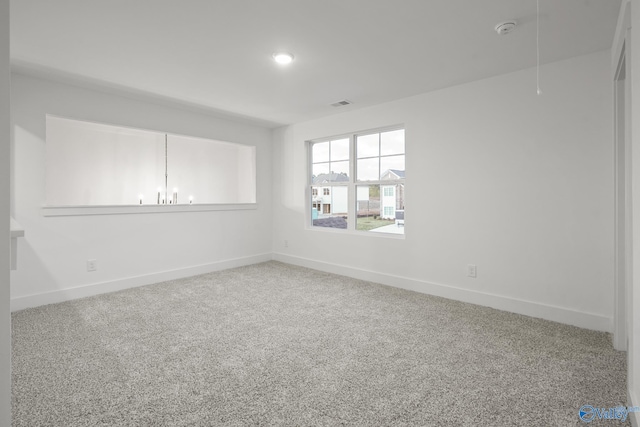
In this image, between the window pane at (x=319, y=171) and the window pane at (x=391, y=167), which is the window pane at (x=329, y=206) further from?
the window pane at (x=391, y=167)

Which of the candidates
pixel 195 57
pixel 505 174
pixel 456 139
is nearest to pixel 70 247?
pixel 195 57

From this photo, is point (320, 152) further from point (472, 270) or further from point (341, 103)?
point (472, 270)

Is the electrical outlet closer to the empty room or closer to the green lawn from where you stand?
the empty room

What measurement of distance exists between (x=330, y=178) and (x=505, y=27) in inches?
119

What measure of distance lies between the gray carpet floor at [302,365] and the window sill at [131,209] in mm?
960

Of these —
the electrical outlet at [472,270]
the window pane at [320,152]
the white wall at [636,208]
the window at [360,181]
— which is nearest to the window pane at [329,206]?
the window at [360,181]

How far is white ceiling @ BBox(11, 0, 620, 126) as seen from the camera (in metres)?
2.12

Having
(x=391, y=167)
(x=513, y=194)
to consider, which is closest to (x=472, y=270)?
(x=513, y=194)

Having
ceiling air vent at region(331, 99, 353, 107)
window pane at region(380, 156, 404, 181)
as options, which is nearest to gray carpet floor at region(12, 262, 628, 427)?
window pane at region(380, 156, 404, 181)

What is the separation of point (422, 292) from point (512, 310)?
0.93 meters

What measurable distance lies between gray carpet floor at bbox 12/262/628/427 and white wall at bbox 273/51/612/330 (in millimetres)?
309

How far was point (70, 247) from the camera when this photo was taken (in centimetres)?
355

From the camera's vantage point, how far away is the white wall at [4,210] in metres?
1.06

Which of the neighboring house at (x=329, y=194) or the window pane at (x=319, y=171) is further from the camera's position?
the window pane at (x=319, y=171)
